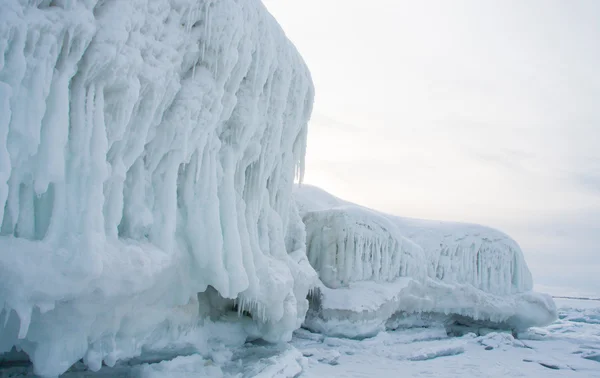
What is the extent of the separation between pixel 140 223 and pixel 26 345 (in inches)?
64.6

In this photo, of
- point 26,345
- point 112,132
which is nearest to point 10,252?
point 26,345

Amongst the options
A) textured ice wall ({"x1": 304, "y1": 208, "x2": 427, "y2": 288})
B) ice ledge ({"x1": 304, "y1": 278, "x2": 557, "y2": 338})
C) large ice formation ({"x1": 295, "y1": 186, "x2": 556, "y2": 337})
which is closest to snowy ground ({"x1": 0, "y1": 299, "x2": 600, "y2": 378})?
ice ledge ({"x1": 304, "y1": 278, "x2": 557, "y2": 338})

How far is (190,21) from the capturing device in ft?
20.8

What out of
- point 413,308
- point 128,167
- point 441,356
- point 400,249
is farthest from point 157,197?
point 413,308

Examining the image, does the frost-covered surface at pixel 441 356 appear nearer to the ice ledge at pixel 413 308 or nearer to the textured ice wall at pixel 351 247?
the ice ledge at pixel 413 308

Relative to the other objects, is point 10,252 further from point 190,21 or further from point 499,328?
point 499,328

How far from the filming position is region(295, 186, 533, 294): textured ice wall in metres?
14.0

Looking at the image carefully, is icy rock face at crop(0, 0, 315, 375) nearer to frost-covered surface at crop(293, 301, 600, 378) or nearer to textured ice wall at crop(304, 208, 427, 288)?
frost-covered surface at crop(293, 301, 600, 378)

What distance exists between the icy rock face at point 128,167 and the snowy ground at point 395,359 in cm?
71

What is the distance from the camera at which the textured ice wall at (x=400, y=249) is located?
1401cm

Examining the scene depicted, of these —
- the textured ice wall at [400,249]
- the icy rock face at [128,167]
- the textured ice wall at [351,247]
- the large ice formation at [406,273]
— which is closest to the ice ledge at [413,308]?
the large ice formation at [406,273]

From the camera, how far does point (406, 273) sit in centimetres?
1524

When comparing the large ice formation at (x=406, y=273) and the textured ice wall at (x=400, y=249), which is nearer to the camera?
the large ice formation at (x=406, y=273)

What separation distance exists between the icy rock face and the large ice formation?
468cm
